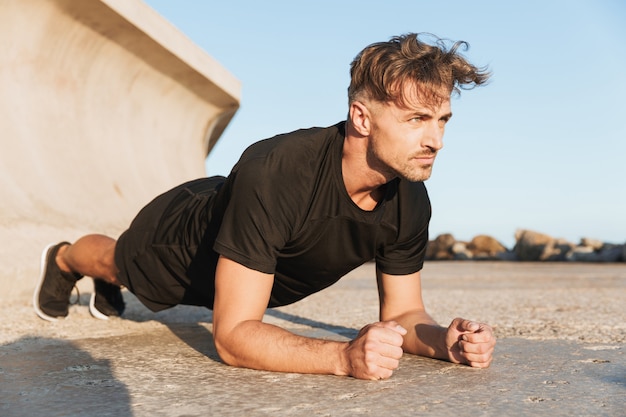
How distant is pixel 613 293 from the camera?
5059 mm

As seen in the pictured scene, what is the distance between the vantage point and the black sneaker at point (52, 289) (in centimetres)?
347

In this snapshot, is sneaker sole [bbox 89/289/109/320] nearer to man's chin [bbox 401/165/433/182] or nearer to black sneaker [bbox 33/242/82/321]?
black sneaker [bbox 33/242/82/321]

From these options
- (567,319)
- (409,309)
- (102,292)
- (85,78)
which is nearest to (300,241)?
(409,309)

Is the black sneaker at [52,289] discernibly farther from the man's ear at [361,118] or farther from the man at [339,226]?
the man's ear at [361,118]

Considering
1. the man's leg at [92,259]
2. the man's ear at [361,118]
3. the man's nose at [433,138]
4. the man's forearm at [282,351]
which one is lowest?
the man's forearm at [282,351]

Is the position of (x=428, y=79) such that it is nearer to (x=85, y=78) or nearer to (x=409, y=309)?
(x=409, y=309)

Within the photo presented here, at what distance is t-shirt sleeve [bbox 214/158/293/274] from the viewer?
2197 mm

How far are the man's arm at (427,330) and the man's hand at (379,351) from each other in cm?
36

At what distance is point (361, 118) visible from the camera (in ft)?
7.98

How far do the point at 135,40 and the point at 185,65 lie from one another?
1.05 m

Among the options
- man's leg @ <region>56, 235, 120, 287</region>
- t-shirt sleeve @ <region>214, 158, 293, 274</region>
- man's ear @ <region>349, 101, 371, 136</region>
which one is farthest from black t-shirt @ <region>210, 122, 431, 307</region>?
man's leg @ <region>56, 235, 120, 287</region>

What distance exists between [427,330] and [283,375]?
62 centimetres

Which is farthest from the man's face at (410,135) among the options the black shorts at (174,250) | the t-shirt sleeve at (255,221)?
the black shorts at (174,250)

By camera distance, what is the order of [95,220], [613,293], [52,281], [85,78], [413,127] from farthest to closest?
[85,78], [95,220], [613,293], [52,281], [413,127]
